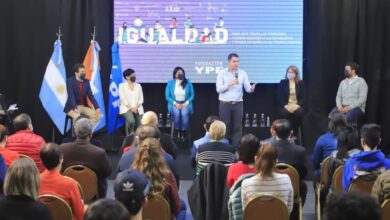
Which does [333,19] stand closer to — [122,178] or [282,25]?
[282,25]

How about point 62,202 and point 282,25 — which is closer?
point 62,202

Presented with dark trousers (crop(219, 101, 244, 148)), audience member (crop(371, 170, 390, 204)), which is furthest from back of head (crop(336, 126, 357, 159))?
dark trousers (crop(219, 101, 244, 148))

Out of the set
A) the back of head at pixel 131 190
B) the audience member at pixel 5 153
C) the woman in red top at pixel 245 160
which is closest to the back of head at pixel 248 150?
the woman in red top at pixel 245 160

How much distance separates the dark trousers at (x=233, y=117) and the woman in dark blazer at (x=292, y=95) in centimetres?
62

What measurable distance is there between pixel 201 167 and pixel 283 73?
426cm

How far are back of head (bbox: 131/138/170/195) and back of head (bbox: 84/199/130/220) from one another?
1.52 metres

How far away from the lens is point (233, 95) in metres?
8.12

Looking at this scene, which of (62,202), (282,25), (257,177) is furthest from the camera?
(282,25)

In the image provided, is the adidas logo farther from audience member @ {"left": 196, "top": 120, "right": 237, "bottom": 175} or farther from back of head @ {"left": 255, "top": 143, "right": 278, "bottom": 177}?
audience member @ {"left": 196, "top": 120, "right": 237, "bottom": 175}

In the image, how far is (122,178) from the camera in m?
2.70

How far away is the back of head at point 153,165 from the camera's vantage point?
3604 millimetres

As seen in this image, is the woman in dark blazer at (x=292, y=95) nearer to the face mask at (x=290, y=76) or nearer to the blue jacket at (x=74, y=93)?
the face mask at (x=290, y=76)

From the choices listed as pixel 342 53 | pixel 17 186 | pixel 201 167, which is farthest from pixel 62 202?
pixel 342 53

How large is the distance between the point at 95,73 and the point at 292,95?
2971 millimetres
